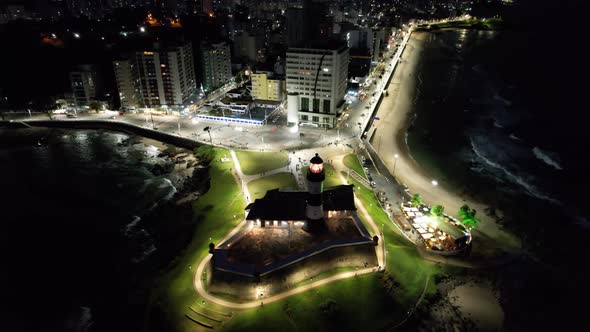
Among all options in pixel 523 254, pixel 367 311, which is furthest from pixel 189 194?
pixel 523 254

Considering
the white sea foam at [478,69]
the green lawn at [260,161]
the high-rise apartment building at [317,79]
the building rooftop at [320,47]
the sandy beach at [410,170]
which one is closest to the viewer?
the sandy beach at [410,170]

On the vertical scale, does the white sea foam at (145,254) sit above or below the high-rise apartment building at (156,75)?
below

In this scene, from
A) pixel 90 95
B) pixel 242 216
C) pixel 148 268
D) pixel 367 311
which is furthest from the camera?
pixel 90 95

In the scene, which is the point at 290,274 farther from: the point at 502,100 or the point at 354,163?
the point at 502,100

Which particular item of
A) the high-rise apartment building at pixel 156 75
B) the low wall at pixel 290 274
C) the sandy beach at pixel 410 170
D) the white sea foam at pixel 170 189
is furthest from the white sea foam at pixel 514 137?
the high-rise apartment building at pixel 156 75

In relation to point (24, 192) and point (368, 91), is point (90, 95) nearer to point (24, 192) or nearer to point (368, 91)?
point (24, 192)

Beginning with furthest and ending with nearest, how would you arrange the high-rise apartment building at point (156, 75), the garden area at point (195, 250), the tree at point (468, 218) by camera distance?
the high-rise apartment building at point (156, 75)
the tree at point (468, 218)
the garden area at point (195, 250)

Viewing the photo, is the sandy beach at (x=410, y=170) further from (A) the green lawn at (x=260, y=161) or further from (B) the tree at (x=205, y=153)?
(B) the tree at (x=205, y=153)

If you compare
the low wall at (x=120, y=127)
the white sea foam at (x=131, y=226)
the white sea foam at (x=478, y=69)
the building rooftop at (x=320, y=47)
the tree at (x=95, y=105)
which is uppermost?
the building rooftop at (x=320, y=47)
